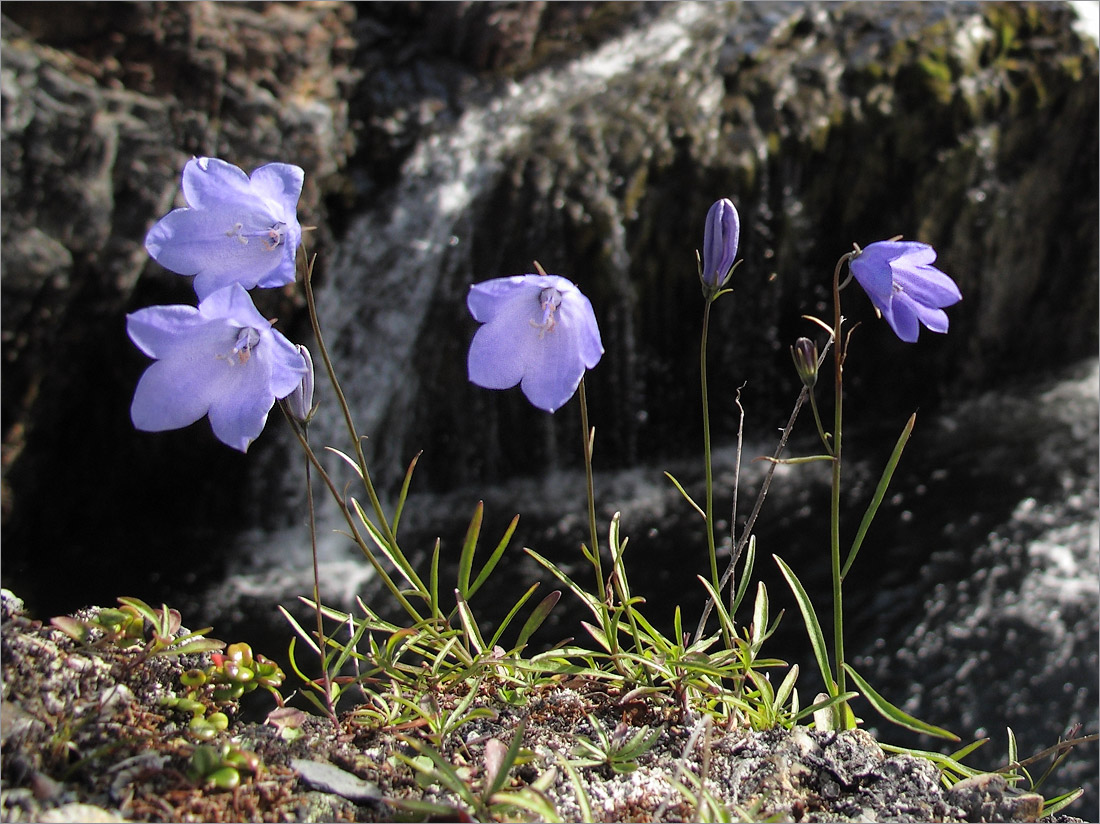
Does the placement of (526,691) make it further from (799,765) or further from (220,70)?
(220,70)

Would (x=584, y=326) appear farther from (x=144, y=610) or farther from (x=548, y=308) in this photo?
(x=144, y=610)

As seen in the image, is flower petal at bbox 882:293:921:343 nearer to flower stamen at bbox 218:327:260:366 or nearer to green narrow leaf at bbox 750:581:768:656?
green narrow leaf at bbox 750:581:768:656

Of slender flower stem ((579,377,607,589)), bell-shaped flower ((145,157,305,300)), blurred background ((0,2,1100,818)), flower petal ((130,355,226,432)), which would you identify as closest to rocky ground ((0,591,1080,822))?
slender flower stem ((579,377,607,589))

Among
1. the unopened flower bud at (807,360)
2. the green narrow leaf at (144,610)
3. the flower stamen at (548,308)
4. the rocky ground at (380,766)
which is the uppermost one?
the flower stamen at (548,308)

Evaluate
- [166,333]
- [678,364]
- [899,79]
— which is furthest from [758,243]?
[166,333]

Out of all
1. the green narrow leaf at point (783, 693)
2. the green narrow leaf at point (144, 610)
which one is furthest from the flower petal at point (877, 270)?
the green narrow leaf at point (144, 610)

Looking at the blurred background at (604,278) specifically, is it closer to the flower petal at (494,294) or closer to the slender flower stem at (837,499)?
the slender flower stem at (837,499)
